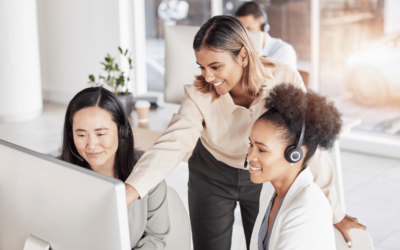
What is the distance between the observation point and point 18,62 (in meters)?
5.11

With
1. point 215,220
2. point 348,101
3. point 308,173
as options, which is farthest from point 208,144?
Result: point 348,101

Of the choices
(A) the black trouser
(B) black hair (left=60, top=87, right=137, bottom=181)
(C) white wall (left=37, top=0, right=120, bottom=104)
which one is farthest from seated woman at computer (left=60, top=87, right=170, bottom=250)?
(C) white wall (left=37, top=0, right=120, bottom=104)

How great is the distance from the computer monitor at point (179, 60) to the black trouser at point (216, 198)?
0.57 meters

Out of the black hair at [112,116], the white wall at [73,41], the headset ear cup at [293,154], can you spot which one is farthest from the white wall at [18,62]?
the headset ear cup at [293,154]

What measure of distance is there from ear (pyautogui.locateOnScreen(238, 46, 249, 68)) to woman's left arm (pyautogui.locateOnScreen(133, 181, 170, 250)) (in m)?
0.47

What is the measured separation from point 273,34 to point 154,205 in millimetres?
3493

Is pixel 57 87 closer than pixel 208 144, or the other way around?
pixel 208 144

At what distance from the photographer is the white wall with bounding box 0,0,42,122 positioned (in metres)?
4.99

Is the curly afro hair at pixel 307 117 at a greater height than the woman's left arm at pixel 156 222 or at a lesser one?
greater

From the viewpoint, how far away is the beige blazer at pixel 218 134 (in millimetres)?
1412

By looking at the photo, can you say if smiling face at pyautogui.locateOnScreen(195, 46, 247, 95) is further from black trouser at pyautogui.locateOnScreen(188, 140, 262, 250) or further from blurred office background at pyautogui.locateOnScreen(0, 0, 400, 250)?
blurred office background at pyautogui.locateOnScreen(0, 0, 400, 250)

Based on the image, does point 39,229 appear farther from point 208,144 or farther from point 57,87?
point 57,87

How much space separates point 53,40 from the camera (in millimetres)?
6047

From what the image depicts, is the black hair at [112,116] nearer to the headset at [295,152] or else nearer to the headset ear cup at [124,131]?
the headset ear cup at [124,131]
